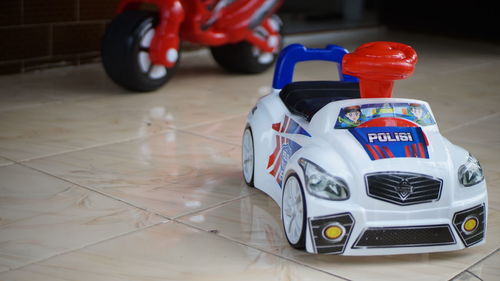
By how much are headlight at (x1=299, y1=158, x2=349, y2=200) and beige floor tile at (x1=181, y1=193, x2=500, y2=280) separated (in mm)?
292

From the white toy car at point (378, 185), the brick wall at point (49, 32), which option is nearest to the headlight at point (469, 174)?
the white toy car at point (378, 185)

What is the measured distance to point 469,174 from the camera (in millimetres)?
3084

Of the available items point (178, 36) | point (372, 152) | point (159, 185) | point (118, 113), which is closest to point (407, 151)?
point (372, 152)

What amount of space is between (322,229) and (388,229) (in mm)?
246

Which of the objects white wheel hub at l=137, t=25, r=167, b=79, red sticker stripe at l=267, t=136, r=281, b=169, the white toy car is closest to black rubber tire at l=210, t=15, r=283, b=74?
white wheel hub at l=137, t=25, r=167, b=79

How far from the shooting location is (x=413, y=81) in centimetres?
677

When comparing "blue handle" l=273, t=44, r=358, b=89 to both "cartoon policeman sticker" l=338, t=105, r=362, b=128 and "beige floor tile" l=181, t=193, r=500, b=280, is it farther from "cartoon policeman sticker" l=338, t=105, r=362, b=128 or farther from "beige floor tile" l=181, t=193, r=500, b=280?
"cartoon policeman sticker" l=338, t=105, r=362, b=128

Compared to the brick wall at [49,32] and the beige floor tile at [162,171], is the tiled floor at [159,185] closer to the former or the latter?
the beige floor tile at [162,171]

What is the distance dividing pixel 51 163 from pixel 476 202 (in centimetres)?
231

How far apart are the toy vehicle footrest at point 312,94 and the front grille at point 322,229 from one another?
59 cm

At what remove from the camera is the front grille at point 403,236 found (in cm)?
294

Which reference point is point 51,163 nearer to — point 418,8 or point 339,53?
point 339,53

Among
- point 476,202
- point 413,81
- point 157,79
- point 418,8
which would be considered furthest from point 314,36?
point 476,202

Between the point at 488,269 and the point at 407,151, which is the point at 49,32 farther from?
the point at 488,269
